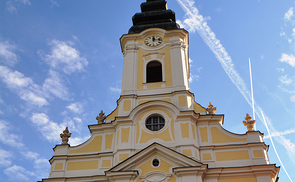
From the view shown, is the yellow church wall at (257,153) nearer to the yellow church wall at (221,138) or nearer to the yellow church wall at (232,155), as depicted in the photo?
the yellow church wall at (232,155)

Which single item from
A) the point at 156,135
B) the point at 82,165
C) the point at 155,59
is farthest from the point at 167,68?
the point at 82,165

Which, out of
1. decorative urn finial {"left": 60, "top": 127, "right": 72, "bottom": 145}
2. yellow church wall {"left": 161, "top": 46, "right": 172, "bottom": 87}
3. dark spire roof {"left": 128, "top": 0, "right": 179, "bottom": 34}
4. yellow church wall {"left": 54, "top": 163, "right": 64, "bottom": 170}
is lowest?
yellow church wall {"left": 54, "top": 163, "right": 64, "bottom": 170}

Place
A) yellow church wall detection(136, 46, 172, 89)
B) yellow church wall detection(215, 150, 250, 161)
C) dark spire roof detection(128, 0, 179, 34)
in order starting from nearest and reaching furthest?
yellow church wall detection(215, 150, 250, 161), yellow church wall detection(136, 46, 172, 89), dark spire roof detection(128, 0, 179, 34)

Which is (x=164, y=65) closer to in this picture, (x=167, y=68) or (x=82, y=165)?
(x=167, y=68)

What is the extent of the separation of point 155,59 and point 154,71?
2.54ft

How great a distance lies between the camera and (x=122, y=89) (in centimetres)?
1931

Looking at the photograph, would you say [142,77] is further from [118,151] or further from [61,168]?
[61,168]

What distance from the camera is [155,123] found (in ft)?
56.4

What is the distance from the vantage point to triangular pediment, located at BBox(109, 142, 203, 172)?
49.3ft

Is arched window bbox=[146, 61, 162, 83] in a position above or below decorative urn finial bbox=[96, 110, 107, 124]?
above

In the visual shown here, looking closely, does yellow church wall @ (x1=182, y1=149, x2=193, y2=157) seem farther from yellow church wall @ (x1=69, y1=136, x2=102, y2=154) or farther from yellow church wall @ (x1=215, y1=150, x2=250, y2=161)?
yellow church wall @ (x1=69, y1=136, x2=102, y2=154)

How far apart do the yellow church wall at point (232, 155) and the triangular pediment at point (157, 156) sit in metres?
1.48

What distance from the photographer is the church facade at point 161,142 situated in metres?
15.0

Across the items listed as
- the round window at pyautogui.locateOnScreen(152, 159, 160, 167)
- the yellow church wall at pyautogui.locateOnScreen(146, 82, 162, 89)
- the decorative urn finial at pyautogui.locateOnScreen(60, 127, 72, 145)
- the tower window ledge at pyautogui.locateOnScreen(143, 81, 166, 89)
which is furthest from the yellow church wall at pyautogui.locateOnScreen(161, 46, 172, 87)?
the decorative urn finial at pyautogui.locateOnScreen(60, 127, 72, 145)
